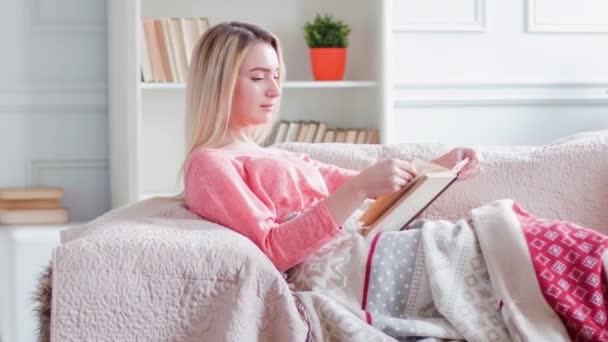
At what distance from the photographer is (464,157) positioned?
1.93 m

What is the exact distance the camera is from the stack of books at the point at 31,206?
3074 mm

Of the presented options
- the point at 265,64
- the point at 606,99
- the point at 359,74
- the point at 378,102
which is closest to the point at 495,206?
the point at 265,64

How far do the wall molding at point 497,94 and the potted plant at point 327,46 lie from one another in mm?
294

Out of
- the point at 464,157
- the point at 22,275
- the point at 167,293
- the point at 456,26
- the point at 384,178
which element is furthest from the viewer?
the point at 456,26

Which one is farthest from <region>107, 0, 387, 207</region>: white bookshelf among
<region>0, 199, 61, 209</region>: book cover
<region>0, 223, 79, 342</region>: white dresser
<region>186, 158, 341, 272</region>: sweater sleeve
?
<region>186, 158, 341, 272</region>: sweater sleeve

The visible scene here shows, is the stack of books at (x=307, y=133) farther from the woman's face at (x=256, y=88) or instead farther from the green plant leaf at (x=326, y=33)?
the woman's face at (x=256, y=88)

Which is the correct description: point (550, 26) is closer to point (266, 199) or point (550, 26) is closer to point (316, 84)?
point (316, 84)

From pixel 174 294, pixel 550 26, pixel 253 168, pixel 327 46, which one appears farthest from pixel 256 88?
pixel 550 26

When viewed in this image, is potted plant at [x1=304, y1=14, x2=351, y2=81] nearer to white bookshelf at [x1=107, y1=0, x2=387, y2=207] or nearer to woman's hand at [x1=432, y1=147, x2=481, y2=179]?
white bookshelf at [x1=107, y1=0, x2=387, y2=207]

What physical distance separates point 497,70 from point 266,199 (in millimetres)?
1945

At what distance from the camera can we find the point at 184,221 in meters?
1.63

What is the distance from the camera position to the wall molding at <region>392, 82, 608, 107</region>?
3.48 metres

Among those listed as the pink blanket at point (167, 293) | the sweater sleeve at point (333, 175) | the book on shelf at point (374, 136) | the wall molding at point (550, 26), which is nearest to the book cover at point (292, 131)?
the book on shelf at point (374, 136)

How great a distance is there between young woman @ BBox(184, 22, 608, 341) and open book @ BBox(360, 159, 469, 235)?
0.03 m
